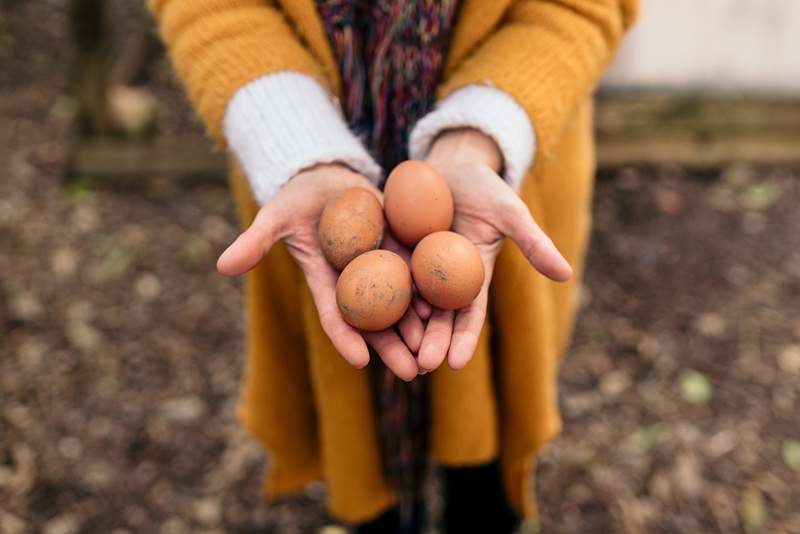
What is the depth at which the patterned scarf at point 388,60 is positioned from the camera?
1159 millimetres

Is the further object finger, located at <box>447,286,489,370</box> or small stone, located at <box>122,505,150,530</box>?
small stone, located at <box>122,505,150,530</box>

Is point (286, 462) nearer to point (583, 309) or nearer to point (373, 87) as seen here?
point (373, 87)

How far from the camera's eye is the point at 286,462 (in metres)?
1.66

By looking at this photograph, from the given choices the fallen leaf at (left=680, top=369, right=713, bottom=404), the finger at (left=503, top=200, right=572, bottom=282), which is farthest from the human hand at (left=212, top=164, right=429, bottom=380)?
the fallen leaf at (left=680, top=369, right=713, bottom=404)

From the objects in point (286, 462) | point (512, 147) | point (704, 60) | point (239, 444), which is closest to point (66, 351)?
point (239, 444)

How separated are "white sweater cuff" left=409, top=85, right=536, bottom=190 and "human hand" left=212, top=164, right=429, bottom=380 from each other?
0.18m

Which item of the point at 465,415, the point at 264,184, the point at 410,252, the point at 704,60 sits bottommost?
the point at 704,60

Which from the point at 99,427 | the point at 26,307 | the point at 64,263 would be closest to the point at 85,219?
the point at 64,263

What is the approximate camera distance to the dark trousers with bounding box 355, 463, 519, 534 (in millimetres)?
1695

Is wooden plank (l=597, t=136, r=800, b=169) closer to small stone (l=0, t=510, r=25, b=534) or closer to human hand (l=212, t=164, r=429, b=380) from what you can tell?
human hand (l=212, t=164, r=429, b=380)

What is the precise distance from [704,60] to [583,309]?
1.17 metres

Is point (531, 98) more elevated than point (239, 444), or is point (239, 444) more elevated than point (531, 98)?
point (531, 98)

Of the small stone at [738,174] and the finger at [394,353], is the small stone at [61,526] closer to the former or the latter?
the finger at [394,353]

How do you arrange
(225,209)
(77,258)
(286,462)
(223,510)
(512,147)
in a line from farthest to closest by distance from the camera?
1. (225,209)
2. (77,258)
3. (223,510)
4. (286,462)
5. (512,147)
